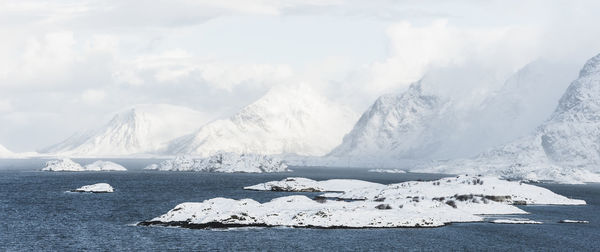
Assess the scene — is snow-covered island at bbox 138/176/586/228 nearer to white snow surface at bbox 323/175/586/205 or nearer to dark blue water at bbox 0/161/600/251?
white snow surface at bbox 323/175/586/205

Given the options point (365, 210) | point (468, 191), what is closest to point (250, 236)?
point (365, 210)

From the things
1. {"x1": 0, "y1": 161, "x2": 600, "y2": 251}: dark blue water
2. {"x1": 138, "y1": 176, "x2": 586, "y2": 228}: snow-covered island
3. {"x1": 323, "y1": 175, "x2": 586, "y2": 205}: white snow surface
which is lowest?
{"x1": 0, "y1": 161, "x2": 600, "y2": 251}: dark blue water

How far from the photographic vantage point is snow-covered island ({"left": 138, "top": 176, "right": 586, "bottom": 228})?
399 ft

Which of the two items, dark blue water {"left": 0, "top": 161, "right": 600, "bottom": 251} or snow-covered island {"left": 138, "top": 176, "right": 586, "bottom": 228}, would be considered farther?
snow-covered island {"left": 138, "top": 176, "right": 586, "bottom": 228}

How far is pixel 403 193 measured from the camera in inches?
6934

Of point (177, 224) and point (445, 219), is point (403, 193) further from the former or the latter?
point (177, 224)

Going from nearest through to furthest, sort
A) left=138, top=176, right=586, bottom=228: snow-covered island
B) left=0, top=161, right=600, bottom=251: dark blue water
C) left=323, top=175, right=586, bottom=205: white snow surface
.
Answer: left=0, top=161, right=600, bottom=251: dark blue water, left=138, top=176, right=586, bottom=228: snow-covered island, left=323, top=175, right=586, bottom=205: white snow surface

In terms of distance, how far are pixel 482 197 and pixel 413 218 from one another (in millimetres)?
48047

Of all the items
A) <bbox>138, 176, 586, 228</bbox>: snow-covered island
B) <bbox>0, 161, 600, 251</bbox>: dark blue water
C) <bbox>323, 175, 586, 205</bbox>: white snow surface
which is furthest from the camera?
<bbox>323, 175, 586, 205</bbox>: white snow surface

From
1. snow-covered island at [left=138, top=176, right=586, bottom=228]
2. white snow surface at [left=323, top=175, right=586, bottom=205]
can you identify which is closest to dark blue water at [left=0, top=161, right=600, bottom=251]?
snow-covered island at [left=138, top=176, right=586, bottom=228]

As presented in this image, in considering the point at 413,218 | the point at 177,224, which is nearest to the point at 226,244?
the point at 177,224

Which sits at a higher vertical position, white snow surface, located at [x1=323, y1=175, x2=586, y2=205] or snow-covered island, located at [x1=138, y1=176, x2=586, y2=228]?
white snow surface, located at [x1=323, y1=175, x2=586, y2=205]

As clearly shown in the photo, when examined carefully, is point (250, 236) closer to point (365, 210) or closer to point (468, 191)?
point (365, 210)

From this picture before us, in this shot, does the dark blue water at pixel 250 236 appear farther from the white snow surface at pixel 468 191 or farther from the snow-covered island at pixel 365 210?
the white snow surface at pixel 468 191
